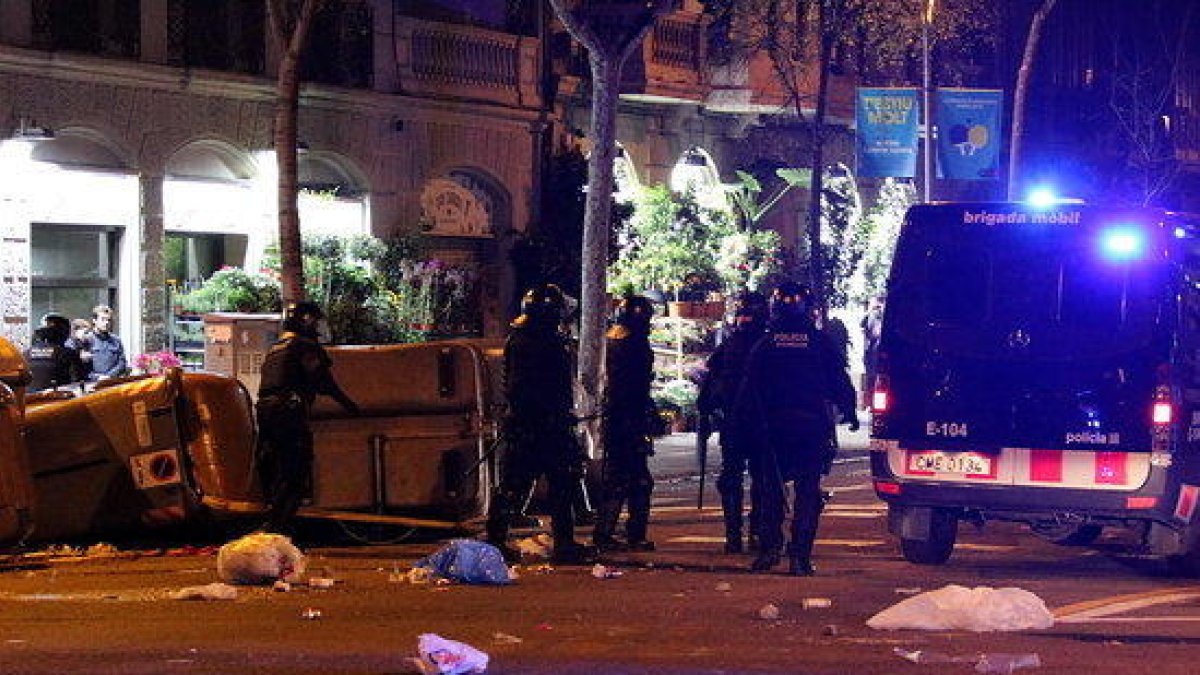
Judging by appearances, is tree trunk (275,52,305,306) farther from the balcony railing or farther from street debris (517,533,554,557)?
street debris (517,533,554,557)

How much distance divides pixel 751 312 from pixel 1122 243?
2.57 meters

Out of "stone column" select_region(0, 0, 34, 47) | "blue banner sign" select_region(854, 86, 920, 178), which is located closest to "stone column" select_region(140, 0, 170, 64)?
"stone column" select_region(0, 0, 34, 47)

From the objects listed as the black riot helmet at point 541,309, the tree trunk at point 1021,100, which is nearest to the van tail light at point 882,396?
the black riot helmet at point 541,309

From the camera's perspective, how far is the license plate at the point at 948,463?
13.9 metres

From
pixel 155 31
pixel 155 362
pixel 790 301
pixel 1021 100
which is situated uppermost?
pixel 1021 100

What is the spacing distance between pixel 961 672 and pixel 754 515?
17.4ft

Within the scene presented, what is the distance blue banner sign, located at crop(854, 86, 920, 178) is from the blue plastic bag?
20363mm

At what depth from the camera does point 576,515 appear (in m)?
16.5

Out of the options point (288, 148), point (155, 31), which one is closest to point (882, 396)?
point (288, 148)

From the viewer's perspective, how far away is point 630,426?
1533 cm

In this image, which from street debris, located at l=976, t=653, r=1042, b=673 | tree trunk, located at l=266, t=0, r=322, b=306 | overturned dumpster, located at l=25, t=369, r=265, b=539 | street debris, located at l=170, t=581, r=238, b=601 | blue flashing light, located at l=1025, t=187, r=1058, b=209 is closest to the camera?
street debris, located at l=976, t=653, r=1042, b=673

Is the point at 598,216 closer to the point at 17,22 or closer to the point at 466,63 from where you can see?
the point at 17,22

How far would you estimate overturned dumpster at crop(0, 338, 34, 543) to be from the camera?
540 inches

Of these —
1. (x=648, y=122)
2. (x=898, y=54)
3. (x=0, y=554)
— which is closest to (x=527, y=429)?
(x=0, y=554)
